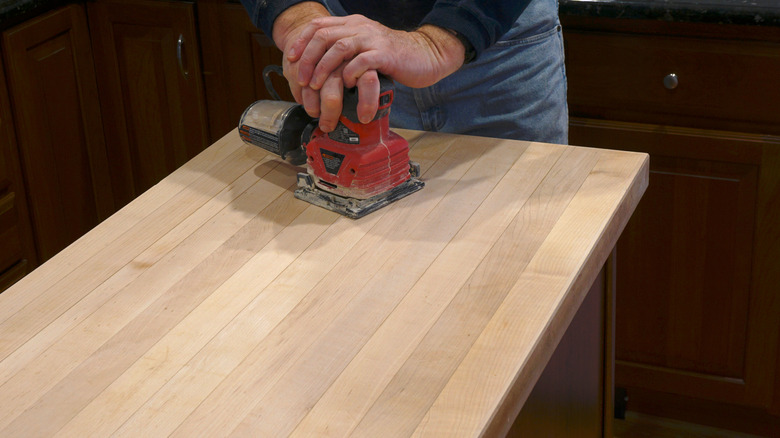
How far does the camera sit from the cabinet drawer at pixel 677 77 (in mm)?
1684

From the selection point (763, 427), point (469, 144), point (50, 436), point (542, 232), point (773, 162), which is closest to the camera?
point (50, 436)

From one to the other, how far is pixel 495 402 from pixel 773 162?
3.68 ft

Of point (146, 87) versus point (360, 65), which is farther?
point (146, 87)

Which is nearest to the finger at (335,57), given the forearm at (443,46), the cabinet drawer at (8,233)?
the forearm at (443,46)

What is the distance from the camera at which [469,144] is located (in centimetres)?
132

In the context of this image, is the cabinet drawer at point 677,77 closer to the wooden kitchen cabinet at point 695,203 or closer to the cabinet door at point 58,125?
the wooden kitchen cabinet at point 695,203

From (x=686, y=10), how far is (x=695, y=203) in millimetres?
371

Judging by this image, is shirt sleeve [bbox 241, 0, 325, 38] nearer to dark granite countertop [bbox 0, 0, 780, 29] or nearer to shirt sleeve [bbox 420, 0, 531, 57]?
shirt sleeve [bbox 420, 0, 531, 57]

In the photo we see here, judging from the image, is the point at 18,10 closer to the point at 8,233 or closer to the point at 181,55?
the point at 181,55

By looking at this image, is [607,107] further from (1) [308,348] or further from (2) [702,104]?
(1) [308,348]

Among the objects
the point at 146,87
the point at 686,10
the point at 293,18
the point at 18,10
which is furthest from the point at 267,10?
the point at 146,87

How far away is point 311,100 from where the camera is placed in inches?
45.7

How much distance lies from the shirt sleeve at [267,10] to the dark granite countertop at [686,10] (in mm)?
593

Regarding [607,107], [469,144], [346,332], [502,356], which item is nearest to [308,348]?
[346,332]
